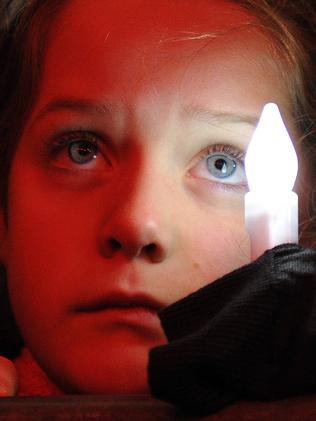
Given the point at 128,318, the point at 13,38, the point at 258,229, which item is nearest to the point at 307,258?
the point at 258,229

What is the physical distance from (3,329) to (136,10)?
500 mm

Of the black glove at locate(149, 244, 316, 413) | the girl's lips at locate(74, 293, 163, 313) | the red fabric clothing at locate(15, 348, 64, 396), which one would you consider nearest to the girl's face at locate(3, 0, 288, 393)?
the girl's lips at locate(74, 293, 163, 313)

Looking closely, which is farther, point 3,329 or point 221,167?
point 3,329

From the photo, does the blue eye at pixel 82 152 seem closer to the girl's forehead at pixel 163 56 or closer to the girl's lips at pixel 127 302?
the girl's forehead at pixel 163 56

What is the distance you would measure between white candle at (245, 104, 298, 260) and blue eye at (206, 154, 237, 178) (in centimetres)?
25

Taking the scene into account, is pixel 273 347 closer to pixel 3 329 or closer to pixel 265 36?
pixel 265 36

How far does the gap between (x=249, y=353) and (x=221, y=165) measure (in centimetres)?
42

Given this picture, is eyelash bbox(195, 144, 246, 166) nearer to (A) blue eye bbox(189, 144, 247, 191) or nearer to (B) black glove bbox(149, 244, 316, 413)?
(A) blue eye bbox(189, 144, 247, 191)

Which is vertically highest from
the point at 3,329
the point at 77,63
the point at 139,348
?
the point at 77,63

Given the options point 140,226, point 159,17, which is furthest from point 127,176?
point 159,17

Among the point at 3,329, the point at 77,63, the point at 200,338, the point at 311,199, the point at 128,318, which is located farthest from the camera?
the point at 3,329

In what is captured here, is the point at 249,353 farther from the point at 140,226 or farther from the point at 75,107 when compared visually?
the point at 75,107

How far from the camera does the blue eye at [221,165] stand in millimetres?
849

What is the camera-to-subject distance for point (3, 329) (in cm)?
112
